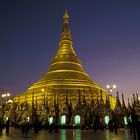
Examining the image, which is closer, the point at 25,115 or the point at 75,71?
the point at 25,115

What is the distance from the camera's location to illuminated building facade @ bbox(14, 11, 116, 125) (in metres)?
54.3

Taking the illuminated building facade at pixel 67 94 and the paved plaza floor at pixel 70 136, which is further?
the illuminated building facade at pixel 67 94

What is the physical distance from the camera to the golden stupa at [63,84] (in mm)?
64500

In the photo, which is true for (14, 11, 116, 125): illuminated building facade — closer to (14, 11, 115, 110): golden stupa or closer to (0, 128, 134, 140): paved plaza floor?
(14, 11, 115, 110): golden stupa

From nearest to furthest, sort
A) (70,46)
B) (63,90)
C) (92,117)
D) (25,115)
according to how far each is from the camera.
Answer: (92,117), (25,115), (63,90), (70,46)

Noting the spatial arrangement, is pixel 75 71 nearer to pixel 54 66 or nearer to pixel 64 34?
pixel 54 66

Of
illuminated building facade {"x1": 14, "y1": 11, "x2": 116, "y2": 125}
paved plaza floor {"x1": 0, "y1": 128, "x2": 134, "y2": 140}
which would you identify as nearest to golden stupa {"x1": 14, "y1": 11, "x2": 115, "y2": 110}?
illuminated building facade {"x1": 14, "y1": 11, "x2": 116, "y2": 125}

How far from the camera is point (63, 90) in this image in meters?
66.6

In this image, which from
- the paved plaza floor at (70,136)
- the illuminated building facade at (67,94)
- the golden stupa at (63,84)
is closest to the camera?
the paved plaza floor at (70,136)

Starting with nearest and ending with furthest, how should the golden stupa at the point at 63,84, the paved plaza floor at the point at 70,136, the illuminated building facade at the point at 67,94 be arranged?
the paved plaza floor at the point at 70,136 < the illuminated building facade at the point at 67,94 < the golden stupa at the point at 63,84

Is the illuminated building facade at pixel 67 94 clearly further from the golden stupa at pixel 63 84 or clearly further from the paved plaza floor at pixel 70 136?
the paved plaza floor at pixel 70 136

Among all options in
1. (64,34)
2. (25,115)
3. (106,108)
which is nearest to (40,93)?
(25,115)

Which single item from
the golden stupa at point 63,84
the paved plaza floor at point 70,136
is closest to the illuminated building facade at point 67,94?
the golden stupa at point 63,84

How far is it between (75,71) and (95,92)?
10.9m
